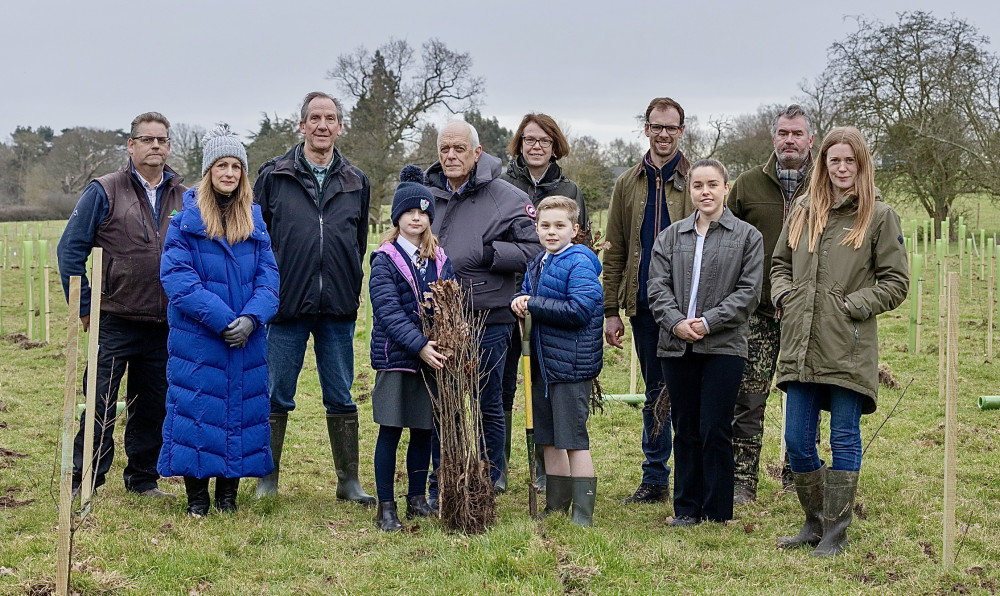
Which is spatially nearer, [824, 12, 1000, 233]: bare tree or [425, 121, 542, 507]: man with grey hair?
[425, 121, 542, 507]: man with grey hair

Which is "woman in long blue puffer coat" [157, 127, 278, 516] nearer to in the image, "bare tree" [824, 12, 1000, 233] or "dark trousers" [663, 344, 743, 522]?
"dark trousers" [663, 344, 743, 522]

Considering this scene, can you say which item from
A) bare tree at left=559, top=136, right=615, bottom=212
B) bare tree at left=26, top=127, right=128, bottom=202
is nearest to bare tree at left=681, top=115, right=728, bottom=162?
bare tree at left=559, top=136, right=615, bottom=212

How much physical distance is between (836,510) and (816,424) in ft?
1.38

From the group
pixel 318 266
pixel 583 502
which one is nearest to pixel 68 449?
pixel 318 266

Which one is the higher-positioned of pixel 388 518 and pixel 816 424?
pixel 816 424

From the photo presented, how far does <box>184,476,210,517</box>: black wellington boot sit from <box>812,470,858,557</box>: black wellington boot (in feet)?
10.4

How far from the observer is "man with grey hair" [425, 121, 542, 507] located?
16.6 ft

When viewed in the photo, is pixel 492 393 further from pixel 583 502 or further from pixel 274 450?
pixel 274 450

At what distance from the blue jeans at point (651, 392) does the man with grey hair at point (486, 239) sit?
0.81 meters

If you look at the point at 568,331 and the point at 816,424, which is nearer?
the point at 816,424

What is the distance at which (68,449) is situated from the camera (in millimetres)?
3441

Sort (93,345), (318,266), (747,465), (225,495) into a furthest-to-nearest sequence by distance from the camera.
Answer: (747,465) → (318,266) → (225,495) → (93,345)

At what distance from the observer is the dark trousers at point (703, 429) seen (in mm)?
4664

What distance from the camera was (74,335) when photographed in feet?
10.8
